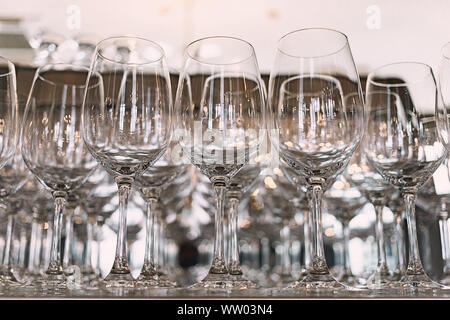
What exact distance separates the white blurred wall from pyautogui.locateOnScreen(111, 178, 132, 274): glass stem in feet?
4.88

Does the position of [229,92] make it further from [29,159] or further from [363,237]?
[363,237]

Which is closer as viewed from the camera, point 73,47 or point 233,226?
point 233,226

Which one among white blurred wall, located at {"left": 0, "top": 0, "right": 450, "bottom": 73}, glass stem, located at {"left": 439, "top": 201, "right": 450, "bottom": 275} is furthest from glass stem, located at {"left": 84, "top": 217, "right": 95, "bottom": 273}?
white blurred wall, located at {"left": 0, "top": 0, "right": 450, "bottom": 73}

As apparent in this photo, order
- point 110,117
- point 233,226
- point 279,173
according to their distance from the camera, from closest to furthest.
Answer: point 110,117, point 233,226, point 279,173

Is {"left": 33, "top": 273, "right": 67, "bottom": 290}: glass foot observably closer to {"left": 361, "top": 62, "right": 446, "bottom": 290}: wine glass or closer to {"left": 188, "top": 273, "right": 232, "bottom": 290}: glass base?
{"left": 188, "top": 273, "right": 232, "bottom": 290}: glass base

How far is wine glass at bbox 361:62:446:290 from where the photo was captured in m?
0.66

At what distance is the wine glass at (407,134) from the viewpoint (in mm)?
663

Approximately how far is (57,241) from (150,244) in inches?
4.5

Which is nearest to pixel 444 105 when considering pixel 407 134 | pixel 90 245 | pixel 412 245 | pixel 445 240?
pixel 407 134

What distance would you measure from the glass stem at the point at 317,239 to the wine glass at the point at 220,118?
9 cm

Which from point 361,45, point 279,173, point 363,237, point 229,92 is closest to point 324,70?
point 229,92

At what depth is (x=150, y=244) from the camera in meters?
0.69
